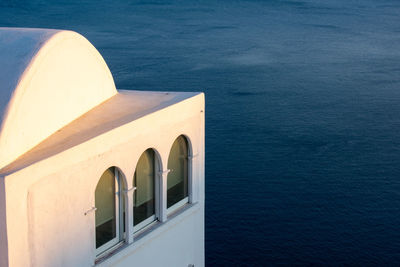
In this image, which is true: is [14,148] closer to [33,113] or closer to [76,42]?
[33,113]

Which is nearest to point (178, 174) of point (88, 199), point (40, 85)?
point (88, 199)

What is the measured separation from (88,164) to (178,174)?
193cm

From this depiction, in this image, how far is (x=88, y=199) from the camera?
627 centimetres

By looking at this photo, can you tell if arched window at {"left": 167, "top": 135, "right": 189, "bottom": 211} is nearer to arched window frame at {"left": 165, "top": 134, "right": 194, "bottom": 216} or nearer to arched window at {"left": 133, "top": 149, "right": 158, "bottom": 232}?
arched window frame at {"left": 165, "top": 134, "right": 194, "bottom": 216}

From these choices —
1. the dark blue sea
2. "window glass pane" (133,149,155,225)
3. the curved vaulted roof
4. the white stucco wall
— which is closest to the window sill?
the white stucco wall

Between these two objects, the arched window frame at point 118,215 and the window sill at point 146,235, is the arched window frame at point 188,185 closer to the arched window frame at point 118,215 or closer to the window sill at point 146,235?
the window sill at point 146,235

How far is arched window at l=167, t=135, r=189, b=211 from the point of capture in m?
7.79

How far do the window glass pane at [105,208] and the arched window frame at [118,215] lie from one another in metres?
0.03

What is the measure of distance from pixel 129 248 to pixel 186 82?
25561 mm

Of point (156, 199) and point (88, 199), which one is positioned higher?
point (88, 199)

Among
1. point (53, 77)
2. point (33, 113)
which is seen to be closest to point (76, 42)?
point (53, 77)

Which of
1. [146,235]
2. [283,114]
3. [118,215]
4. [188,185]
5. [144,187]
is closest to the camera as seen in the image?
[118,215]

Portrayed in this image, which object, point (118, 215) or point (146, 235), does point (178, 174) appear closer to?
point (146, 235)

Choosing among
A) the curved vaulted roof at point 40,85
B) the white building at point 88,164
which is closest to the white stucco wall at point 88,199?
the white building at point 88,164
